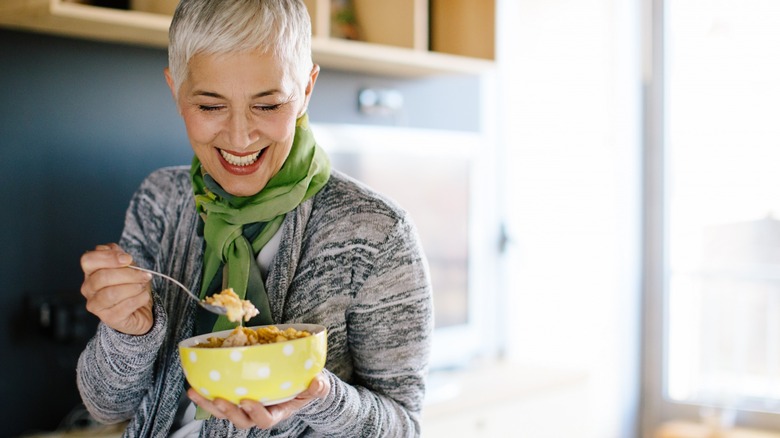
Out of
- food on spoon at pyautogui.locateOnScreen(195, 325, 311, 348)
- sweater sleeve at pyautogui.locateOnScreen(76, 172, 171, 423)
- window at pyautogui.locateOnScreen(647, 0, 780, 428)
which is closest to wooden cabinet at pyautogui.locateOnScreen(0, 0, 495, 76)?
sweater sleeve at pyautogui.locateOnScreen(76, 172, 171, 423)

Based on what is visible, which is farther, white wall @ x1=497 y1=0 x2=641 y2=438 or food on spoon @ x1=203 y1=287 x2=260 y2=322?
white wall @ x1=497 y1=0 x2=641 y2=438

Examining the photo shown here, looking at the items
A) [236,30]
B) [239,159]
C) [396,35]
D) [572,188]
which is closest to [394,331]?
[239,159]

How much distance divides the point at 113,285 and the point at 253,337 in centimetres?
18

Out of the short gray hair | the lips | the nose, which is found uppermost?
the short gray hair

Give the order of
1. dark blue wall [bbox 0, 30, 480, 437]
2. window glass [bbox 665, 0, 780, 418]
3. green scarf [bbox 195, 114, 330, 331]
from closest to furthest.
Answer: green scarf [bbox 195, 114, 330, 331] < dark blue wall [bbox 0, 30, 480, 437] < window glass [bbox 665, 0, 780, 418]

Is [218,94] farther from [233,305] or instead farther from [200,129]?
[233,305]

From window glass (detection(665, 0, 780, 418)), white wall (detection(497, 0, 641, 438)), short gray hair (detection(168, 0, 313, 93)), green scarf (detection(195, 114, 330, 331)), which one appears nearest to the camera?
short gray hair (detection(168, 0, 313, 93))

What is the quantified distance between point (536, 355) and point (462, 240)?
95 cm

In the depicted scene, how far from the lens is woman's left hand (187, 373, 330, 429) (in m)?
1.02

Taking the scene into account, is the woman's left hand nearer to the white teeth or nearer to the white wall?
the white teeth

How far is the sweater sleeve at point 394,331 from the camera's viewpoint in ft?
4.05

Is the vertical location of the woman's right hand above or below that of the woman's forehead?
below

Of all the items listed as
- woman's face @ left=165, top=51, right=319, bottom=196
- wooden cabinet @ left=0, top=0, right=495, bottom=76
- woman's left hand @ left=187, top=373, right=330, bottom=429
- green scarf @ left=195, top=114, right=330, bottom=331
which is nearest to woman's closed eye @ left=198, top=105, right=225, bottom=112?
woman's face @ left=165, top=51, right=319, bottom=196

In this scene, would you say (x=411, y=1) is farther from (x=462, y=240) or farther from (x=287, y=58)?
(x=287, y=58)
